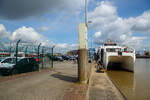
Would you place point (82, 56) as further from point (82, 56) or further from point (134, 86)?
point (134, 86)

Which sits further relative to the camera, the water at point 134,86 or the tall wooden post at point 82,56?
the tall wooden post at point 82,56

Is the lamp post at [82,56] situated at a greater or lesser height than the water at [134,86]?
greater

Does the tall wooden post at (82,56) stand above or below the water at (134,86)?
above

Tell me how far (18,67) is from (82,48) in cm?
601

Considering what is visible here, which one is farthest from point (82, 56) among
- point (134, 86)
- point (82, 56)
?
point (134, 86)

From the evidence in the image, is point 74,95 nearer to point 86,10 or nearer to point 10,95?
point 10,95

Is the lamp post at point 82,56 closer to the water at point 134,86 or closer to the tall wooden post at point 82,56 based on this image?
the tall wooden post at point 82,56

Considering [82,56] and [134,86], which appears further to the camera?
[134,86]

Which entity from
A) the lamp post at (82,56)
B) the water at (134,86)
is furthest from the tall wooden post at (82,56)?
the water at (134,86)

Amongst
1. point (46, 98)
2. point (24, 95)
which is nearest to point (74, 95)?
point (46, 98)

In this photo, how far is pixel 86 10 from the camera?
8445 millimetres

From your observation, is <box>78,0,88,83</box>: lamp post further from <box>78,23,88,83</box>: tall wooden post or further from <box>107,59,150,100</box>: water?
<box>107,59,150,100</box>: water

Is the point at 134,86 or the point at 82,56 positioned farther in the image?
the point at 134,86

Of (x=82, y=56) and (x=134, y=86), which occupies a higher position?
(x=82, y=56)
